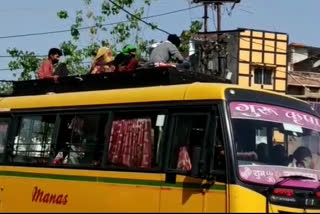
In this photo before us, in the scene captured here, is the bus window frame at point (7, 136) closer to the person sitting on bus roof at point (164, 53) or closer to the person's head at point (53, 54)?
the person's head at point (53, 54)

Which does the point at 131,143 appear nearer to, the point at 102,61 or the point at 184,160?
the point at 184,160

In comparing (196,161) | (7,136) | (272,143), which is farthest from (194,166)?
(7,136)

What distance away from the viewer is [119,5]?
20.9 meters

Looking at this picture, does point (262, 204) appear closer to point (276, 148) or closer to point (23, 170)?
point (276, 148)

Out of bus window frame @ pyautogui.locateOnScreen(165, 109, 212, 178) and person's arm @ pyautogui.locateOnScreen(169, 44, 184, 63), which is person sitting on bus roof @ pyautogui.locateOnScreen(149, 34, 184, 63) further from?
bus window frame @ pyautogui.locateOnScreen(165, 109, 212, 178)

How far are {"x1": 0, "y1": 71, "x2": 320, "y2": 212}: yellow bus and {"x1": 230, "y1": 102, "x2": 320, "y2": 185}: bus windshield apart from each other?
1 cm

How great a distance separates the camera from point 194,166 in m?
6.19

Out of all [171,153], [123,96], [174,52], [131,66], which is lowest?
[171,153]

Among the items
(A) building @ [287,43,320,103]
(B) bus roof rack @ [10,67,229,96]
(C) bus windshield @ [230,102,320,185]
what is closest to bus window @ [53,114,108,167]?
(B) bus roof rack @ [10,67,229,96]

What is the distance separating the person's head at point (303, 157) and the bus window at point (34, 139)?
3.27m

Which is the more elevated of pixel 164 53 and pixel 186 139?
pixel 164 53

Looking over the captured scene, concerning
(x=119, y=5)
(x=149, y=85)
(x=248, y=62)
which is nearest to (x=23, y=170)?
(x=149, y=85)

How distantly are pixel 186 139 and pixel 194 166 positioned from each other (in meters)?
0.46

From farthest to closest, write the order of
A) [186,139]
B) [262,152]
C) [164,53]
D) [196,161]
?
[164,53]
[186,139]
[262,152]
[196,161]
